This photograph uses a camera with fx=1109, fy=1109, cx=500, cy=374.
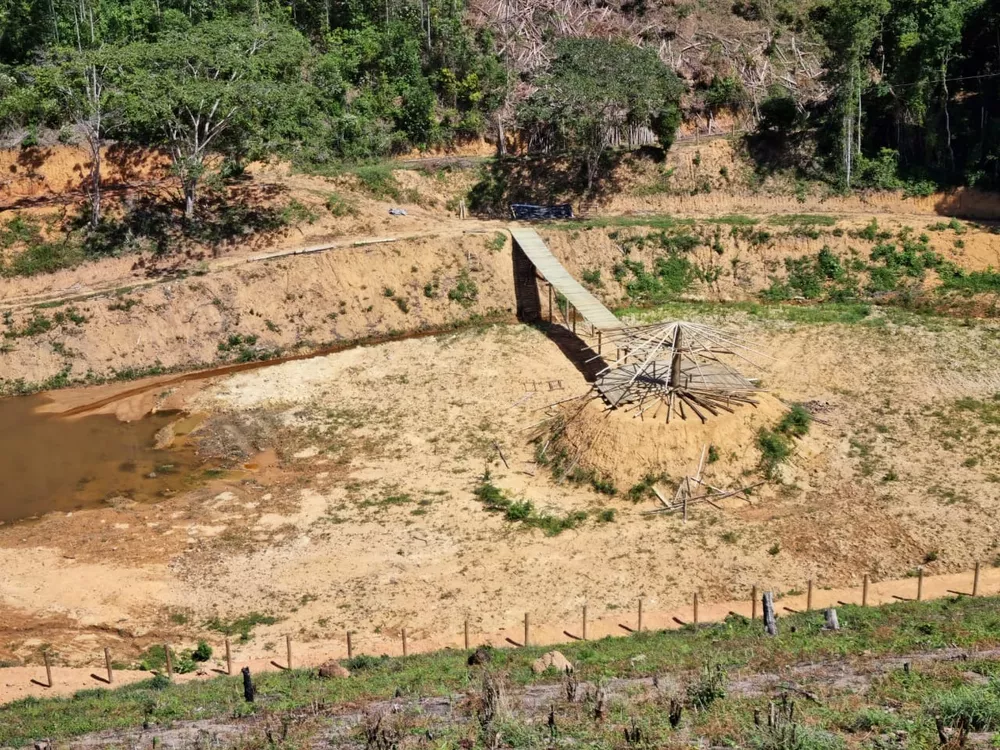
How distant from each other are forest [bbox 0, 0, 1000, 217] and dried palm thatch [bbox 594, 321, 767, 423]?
18.2 meters

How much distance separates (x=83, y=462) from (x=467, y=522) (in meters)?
14.2

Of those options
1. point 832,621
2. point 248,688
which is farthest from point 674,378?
point 248,688

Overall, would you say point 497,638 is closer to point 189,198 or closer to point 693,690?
point 693,690

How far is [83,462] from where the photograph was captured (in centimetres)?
3700

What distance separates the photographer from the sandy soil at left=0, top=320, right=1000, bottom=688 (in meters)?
27.8

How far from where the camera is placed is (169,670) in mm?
24734

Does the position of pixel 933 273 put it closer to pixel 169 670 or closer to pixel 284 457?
pixel 284 457

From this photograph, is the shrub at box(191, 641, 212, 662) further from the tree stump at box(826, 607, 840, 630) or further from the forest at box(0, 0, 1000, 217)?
the forest at box(0, 0, 1000, 217)

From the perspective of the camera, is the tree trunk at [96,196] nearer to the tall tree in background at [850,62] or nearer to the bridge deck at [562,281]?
the bridge deck at [562,281]

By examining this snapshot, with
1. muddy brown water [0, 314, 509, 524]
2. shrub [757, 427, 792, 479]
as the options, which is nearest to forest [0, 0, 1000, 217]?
muddy brown water [0, 314, 509, 524]

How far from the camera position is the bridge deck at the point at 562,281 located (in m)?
40.1

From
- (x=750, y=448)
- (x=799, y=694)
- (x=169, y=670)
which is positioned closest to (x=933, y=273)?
(x=750, y=448)

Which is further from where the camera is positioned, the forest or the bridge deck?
the forest

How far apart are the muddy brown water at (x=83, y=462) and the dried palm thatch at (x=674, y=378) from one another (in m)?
13.9
